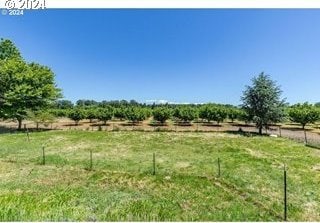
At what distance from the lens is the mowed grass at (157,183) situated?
10406mm

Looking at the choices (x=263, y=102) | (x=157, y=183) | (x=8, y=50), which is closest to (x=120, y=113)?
(x=8, y=50)

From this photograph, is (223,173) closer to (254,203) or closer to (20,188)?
(254,203)

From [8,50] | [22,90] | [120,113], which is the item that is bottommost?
[120,113]

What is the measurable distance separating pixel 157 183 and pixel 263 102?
2859cm

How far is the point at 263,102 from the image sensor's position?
41000 mm

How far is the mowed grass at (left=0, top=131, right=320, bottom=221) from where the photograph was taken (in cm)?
1041

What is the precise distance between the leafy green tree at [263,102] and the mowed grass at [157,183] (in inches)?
473

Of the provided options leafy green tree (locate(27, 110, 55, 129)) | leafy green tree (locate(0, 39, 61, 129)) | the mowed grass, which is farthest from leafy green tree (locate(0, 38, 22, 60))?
the mowed grass

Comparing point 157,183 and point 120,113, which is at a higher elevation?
point 120,113

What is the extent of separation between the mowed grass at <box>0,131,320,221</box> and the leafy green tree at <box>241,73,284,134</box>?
1202 centimetres

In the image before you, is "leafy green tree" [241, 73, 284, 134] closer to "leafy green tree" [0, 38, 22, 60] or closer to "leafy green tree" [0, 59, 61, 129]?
"leafy green tree" [0, 59, 61, 129]

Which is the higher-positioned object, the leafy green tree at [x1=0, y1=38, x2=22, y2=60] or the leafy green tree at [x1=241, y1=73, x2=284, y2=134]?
the leafy green tree at [x1=0, y1=38, x2=22, y2=60]

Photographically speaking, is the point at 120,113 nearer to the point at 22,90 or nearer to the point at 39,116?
the point at 39,116

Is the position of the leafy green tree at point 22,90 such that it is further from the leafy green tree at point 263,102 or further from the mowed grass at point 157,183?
the leafy green tree at point 263,102
